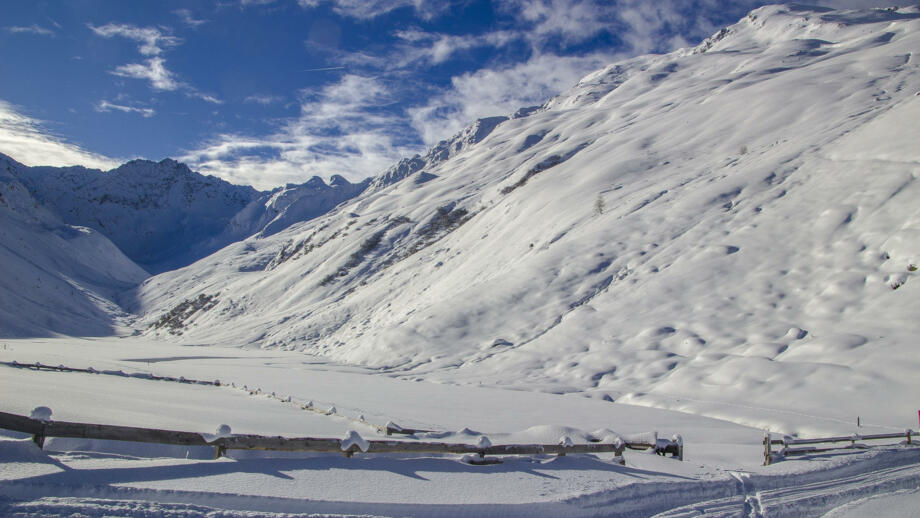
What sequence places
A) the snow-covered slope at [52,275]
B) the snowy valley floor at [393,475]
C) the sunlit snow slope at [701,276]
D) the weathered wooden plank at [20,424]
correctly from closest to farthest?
the snowy valley floor at [393,475] < the weathered wooden plank at [20,424] < the sunlit snow slope at [701,276] < the snow-covered slope at [52,275]

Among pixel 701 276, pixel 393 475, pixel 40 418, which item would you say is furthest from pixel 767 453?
pixel 701 276

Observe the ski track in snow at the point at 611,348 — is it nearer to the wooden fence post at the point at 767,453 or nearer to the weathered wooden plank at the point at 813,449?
the wooden fence post at the point at 767,453

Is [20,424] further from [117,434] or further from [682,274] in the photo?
[682,274]

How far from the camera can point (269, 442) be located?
7.12 metres

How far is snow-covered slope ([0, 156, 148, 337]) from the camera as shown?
6906 centimetres

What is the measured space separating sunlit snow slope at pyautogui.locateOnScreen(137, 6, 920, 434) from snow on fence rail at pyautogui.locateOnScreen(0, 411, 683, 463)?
8443 millimetres

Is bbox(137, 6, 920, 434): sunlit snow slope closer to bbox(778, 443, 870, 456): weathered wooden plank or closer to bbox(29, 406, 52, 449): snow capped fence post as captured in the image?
bbox(778, 443, 870, 456): weathered wooden plank

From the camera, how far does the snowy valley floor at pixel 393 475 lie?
18.4ft

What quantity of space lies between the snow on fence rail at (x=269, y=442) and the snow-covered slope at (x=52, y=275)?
218 feet

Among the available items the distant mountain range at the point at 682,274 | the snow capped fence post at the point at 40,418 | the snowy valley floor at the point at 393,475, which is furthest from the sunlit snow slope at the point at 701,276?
the snow capped fence post at the point at 40,418

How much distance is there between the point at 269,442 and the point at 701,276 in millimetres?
21824

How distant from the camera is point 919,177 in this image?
2241 cm

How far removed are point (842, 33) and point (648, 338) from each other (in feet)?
513

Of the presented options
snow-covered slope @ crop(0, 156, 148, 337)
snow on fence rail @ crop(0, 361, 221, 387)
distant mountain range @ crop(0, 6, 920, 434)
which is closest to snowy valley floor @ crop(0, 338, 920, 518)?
distant mountain range @ crop(0, 6, 920, 434)
